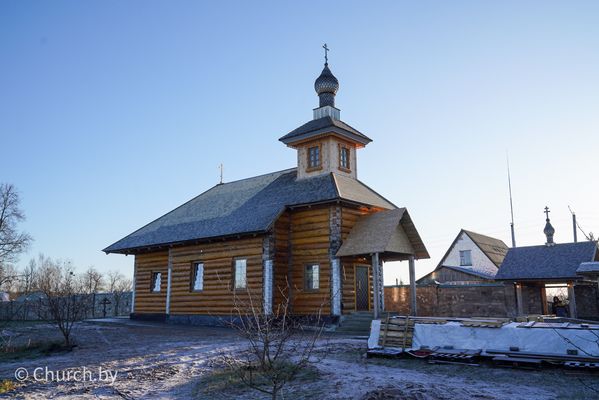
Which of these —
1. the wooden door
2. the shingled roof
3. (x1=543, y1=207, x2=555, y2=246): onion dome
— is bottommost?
the wooden door

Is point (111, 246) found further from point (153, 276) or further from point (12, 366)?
point (12, 366)

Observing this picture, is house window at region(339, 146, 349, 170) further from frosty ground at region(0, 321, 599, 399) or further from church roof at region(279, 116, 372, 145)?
frosty ground at region(0, 321, 599, 399)

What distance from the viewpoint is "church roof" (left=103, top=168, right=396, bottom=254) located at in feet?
72.9

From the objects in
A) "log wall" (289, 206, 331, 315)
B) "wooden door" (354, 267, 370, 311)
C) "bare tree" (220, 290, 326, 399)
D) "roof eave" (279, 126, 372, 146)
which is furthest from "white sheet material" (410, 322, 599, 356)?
"roof eave" (279, 126, 372, 146)

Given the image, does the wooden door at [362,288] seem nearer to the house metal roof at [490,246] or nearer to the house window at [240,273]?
the house window at [240,273]

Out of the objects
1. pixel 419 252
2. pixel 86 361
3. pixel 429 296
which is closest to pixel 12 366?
pixel 86 361

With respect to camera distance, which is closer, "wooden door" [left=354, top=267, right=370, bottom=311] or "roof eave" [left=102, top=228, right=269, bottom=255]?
"wooden door" [left=354, top=267, right=370, bottom=311]

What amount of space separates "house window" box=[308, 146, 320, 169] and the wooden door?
5.73 metres

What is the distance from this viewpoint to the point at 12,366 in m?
11.9

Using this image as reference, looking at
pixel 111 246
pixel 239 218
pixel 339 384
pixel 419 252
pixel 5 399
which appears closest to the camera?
pixel 5 399

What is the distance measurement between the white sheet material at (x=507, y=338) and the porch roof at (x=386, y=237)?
6.35 meters

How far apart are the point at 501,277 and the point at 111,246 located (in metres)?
21.3

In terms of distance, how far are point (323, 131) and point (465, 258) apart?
22.5 m

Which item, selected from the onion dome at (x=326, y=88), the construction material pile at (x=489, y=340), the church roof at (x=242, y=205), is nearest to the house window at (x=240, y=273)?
the church roof at (x=242, y=205)
